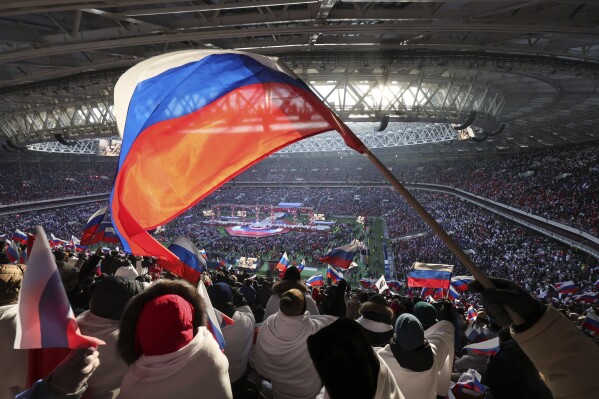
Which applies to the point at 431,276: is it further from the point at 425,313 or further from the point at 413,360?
the point at 413,360

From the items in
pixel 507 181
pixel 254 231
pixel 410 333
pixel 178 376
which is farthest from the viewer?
pixel 254 231

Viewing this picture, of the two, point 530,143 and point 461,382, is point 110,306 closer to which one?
point 461,382

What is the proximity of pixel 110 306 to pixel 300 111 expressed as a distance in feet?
7.38

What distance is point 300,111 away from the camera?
3.34 m

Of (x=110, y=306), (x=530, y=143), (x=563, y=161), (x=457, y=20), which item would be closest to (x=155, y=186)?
(x=110, y=306)

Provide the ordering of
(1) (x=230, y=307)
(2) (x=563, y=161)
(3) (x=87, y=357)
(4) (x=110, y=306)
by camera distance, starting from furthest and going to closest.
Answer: (2) (x=563, y=161)
(1) (x=230, y=307)
(4) (x=110, y=306)
(3) (x=87, y=357)

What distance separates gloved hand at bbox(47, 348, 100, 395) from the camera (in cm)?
156

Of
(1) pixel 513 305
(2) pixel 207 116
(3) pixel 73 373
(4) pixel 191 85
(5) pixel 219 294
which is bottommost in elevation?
(5) pixel 219 294

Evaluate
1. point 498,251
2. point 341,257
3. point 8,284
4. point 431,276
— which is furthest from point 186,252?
point 498,251

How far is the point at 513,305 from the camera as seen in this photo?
1.61 m

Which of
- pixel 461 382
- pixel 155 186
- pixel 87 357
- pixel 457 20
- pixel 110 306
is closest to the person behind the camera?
pixel 87 357

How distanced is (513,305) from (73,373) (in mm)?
2000

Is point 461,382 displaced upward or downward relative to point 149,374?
downward

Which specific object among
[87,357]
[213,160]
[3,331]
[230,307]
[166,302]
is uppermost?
[213,160]
